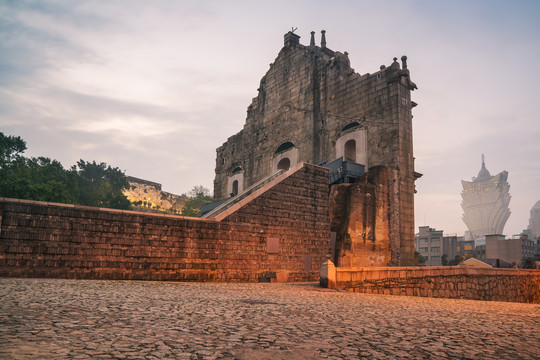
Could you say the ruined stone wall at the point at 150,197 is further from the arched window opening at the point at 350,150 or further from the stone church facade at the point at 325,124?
the arched window opening at the point at 350,150

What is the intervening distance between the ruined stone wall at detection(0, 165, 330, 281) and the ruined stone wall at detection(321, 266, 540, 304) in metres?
3.78

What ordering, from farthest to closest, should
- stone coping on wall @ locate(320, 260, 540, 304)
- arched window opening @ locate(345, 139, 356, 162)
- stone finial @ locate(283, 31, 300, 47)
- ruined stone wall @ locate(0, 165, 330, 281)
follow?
stone finial @ locate(283, 31, 300, 47) < arched window opening @ locate(345, 139, 356, 162) < stone coping on wall @ locate(320, 260, 540, 304) < ruined stone wall @ locate(0, 165, 330, 281)

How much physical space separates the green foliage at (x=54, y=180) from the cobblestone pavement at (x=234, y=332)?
24.7 m

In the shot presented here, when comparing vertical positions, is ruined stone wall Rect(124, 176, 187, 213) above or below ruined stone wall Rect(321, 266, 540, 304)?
above

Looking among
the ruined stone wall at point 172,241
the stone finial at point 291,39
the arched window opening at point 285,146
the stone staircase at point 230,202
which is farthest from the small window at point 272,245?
the stone finial at point 291,39

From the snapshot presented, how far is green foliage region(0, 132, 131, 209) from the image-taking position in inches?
1056

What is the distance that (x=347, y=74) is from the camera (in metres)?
23.9

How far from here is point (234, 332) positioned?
4055 mm

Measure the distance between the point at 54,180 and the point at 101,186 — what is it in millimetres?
15782

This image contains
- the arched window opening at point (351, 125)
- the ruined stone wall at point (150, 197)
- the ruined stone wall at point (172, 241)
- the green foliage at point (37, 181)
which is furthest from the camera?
the ruined stone wall at point (150, 197)

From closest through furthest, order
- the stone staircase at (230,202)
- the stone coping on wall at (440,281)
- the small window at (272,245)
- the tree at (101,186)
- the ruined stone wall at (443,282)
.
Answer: the stone coping on wall at (440,281)
the ruined stone wall at (443,282)
the small window at (272,245)
the stone staircase at (230,202)
the tree at (101,186)

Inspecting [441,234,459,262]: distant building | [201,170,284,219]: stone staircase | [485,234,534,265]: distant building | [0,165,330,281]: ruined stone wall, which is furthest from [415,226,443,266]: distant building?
[0,165,330,281]: ruined stone wall

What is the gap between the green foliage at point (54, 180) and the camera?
26828 millimetres

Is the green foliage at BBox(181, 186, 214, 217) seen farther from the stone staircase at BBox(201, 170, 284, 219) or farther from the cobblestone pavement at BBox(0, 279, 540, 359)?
the cobblestone pavement at BBox(0, 279, 540, 359)
